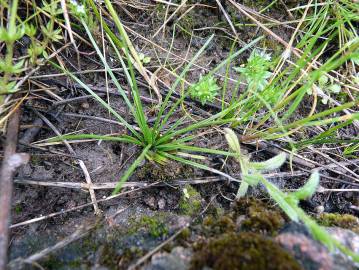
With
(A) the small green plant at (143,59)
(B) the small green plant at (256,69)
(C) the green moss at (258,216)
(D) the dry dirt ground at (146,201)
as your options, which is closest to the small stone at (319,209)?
(D) the dry dirt ground at (146,201)

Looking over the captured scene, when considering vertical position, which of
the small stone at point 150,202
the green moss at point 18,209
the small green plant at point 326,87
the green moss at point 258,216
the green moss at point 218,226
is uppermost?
the small green plant at point 326,87

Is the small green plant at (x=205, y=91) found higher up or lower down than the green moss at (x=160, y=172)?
higher up

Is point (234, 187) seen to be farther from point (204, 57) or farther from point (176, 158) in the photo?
point (204, 57)

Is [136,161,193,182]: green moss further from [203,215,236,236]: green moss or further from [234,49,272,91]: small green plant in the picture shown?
[234,49,272,91]: small green plant

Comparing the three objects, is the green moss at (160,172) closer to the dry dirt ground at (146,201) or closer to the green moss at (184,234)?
the dry dirt ground at (146,201)

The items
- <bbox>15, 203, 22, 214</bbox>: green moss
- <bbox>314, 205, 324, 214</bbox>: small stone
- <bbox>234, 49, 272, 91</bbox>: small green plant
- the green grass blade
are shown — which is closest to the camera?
the green grass blade

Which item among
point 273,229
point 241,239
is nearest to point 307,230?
point 273,229

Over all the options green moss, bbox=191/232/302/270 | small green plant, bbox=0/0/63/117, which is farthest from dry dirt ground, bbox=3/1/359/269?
small green plant, bbox=0/0/63/117
